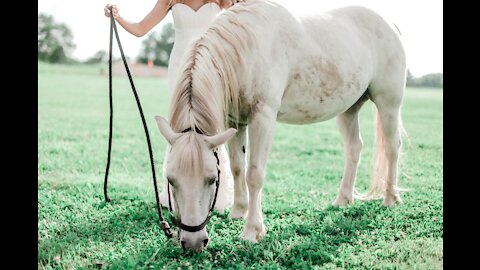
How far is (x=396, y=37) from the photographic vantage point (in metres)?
5.08

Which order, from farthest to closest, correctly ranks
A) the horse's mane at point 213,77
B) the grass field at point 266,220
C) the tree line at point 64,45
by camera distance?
the tree line at point 64,45 < the grass field at point 266,220 < the horse's mane at point 213,77

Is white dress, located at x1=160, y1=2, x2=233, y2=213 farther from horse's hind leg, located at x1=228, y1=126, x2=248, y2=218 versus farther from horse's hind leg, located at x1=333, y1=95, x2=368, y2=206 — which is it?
horse's hind leg, located at x1=333, y1=95, x2=368, y2=206

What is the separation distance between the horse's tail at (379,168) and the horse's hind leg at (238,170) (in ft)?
5.50

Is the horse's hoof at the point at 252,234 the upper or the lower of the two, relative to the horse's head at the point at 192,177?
lower

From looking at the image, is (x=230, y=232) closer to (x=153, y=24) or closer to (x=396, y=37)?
(x=153, y=24)

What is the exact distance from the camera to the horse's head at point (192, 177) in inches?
124

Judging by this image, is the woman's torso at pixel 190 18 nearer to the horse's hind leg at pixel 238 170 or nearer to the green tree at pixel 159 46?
the horse's hind leg at pixel 238 170

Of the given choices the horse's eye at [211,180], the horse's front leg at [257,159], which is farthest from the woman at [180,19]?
the horse's eye at [211,180]

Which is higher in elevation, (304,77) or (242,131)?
(304,77)

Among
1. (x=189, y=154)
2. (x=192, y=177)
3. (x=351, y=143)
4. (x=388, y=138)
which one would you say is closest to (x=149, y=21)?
(x=189, y=154)

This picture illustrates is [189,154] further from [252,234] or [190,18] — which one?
[190,18]

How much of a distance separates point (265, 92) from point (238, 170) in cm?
93

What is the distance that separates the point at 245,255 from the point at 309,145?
5848mm
